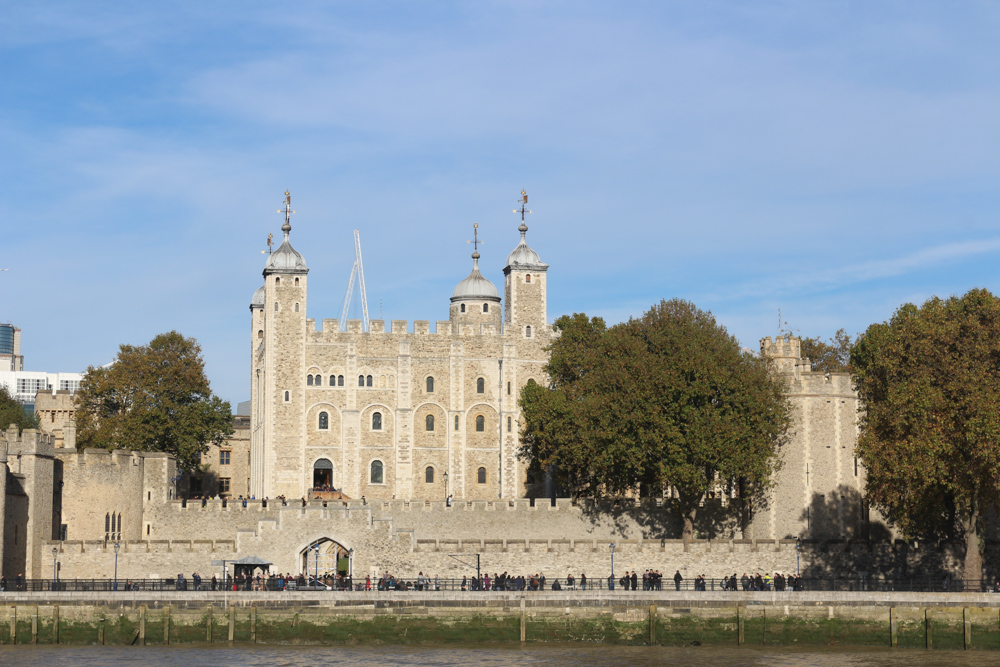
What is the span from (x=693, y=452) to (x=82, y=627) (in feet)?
76.8

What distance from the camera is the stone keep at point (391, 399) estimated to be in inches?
3034

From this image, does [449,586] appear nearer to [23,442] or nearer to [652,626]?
Answer: [652,626]

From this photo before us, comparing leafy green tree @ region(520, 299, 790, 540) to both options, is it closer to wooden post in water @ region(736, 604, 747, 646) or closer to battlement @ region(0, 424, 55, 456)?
wooden post in water @ region(736, 604, 747, 646)

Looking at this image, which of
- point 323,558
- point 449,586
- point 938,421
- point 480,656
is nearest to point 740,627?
point 480,656

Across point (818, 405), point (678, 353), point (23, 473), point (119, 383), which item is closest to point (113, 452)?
point (23, 473)

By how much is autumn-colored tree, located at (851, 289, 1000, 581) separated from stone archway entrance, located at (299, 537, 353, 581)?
65.6 ft

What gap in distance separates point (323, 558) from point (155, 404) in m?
17.0

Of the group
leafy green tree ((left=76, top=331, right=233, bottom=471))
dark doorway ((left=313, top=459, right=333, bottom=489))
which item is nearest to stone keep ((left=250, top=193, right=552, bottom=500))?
dark doorway ((left=313, top=459, right=333, bottom=489))

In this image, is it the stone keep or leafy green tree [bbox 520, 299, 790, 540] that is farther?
the stone keep

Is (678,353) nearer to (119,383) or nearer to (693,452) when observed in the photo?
(693,452)

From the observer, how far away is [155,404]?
2916 inches

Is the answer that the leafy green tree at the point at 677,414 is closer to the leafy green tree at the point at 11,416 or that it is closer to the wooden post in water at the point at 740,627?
the wooden post in water at the point at 740,627

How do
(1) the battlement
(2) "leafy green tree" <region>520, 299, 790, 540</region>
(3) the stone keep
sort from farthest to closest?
(3) the stone keep < (2) "leafy green tree" <region>520, 299, 790, 540</region> < (1) the battlement

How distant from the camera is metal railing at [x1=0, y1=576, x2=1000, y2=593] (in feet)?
164
